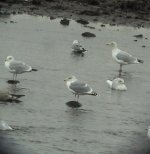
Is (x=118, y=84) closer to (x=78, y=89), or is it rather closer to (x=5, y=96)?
(x=78, y=89)

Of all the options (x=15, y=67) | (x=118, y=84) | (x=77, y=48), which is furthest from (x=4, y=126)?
(x=77, y=48)

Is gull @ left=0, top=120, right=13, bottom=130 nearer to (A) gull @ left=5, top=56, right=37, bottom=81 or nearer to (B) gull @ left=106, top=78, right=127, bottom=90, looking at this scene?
(A) gull @ left=5, top=56, right=37, bottom=81

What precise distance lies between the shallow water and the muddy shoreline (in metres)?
5.29

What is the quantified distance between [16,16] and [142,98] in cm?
1591

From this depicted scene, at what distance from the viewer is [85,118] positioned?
1642 cm

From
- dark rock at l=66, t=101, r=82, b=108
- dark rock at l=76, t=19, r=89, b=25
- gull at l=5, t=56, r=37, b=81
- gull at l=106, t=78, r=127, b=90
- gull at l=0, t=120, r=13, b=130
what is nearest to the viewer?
gull at l=0, t=120, r=13, b=130

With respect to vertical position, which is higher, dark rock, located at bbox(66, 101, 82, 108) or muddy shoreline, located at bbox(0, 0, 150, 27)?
muddy shoreline, located at bbox(0, 0, 150, 27)

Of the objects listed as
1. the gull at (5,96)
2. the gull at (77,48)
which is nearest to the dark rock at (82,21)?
the gull at (77,48)

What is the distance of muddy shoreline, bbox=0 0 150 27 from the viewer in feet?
117

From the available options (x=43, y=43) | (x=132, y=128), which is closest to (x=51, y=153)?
(x=132, y=128)

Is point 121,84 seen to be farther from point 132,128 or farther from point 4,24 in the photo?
point 4,24

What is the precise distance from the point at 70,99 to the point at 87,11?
19202 mm

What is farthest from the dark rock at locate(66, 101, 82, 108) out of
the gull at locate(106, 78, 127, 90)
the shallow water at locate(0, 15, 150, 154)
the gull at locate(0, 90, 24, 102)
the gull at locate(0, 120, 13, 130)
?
the gull at locate(0, 120, 13, 130)

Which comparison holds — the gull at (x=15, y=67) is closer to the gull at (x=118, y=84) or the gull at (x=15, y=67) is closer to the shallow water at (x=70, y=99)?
the shallow water at (x=70, y=99)
